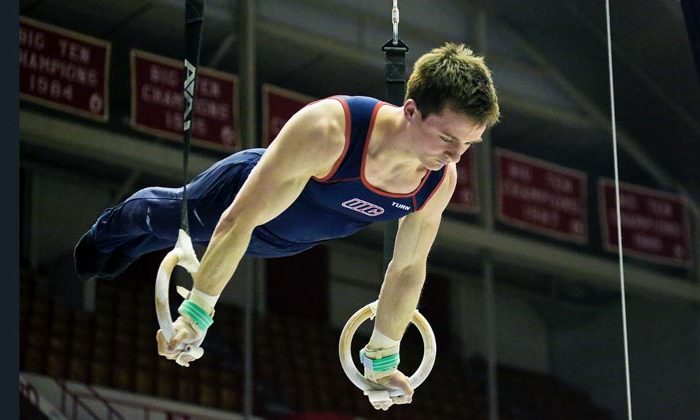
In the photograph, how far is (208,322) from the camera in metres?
3.45

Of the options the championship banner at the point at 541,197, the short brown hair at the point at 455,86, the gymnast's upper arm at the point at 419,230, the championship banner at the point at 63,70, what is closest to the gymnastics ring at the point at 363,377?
the gymnast's upper arm at the point at 419,230

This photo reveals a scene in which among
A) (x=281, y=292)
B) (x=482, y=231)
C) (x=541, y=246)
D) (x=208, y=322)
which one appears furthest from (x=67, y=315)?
(x=208, y=322)

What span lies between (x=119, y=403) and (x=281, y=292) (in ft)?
10.6

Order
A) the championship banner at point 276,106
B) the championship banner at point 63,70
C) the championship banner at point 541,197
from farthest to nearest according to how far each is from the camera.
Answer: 1. the championship banner at point 541,197
2. the championship banner at point 276,106
3. the championship banner at point 63,70

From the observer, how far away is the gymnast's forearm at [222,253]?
3.45 m

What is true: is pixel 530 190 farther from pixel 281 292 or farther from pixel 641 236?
pixel 281 292

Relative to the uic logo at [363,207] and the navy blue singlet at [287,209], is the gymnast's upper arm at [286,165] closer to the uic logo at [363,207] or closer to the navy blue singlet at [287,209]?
the navy blue singlet at [287,209]

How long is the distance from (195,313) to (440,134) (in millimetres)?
781

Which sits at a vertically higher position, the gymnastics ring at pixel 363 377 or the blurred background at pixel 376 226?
the blurred background at pixel 376 226

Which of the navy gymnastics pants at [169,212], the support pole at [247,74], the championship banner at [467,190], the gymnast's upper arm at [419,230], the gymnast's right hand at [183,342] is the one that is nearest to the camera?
the gymnast's right hand at [183,342]

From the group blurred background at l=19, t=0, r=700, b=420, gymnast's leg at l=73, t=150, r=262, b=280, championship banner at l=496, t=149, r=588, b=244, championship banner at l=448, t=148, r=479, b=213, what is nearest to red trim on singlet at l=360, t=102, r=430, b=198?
gymnast's leg at l=73, t=150, r=262, b=280

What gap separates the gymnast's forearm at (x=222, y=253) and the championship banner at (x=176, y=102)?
22.1 feet

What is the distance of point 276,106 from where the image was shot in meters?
10.8

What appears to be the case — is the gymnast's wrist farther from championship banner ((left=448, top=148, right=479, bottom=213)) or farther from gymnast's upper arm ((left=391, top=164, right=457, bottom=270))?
championship banner ((left=448, top=148, right=479, bottom=213))
